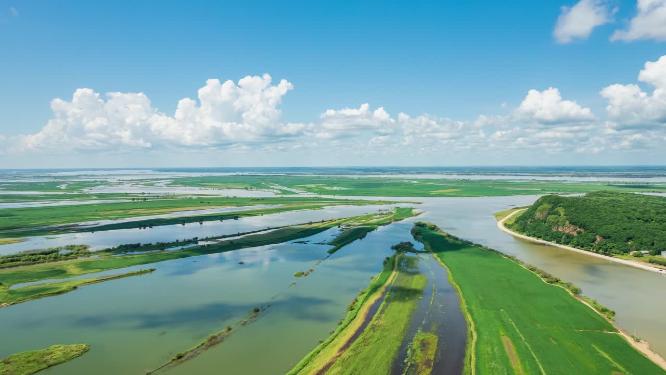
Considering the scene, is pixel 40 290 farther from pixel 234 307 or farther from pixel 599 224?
pixel 599 224

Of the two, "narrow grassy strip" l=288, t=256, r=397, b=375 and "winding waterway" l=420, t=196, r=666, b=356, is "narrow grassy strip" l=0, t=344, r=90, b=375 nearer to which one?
"narrow grassy strip" l=288, t=256, r=397, b=375

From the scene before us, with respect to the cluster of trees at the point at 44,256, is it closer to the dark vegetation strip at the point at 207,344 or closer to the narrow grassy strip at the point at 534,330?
the dark vegetation strip at the point at 207,344

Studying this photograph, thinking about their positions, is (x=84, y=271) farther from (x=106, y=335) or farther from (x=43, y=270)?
(x=106, y=335)

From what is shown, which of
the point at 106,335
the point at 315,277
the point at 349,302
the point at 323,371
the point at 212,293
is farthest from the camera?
the point at 315,277

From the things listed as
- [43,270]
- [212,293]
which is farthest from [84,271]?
[212,293]

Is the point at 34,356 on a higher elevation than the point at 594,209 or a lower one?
lower

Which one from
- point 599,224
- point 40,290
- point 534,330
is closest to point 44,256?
point 40,290

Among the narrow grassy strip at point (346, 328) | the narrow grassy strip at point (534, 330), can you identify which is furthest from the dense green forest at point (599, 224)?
the narrow grassy strip at point (346, 328)
